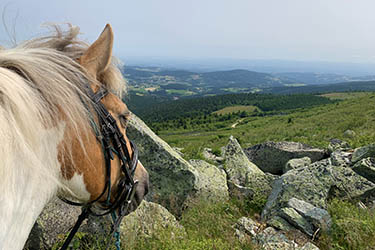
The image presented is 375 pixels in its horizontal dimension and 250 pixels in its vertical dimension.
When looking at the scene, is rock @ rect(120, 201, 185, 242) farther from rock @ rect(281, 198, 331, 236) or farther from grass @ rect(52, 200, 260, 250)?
rock @ rect(281, 198, 331, 236)

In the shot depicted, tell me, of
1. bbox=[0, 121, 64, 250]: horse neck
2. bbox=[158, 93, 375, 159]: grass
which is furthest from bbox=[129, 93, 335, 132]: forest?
bbox=[0, 121, 64, 250]: horse neck

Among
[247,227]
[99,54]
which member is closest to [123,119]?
[99,54]

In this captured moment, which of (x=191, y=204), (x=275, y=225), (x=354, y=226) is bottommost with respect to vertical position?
(x=191, y=204)

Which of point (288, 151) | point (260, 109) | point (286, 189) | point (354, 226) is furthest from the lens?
point (260, 109)

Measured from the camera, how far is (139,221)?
3.93 metres

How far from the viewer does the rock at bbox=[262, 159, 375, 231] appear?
454 cm

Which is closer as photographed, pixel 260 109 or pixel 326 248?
pixel 326 248

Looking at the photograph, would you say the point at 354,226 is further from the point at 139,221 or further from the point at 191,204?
the point at 139,221

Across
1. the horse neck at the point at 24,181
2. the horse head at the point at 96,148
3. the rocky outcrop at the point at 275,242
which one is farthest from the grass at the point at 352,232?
the horse neck at the point at 24,181

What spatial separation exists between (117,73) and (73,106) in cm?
55

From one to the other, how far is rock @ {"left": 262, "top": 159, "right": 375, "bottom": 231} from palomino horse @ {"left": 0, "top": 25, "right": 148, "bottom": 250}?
3687mm

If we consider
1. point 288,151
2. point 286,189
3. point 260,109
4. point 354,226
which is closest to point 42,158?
point 354,226

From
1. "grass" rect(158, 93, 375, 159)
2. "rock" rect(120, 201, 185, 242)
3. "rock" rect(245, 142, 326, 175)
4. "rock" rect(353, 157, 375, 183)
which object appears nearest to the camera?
"rock" rect(120, 201, 185, 242)

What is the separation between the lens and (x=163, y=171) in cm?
537
